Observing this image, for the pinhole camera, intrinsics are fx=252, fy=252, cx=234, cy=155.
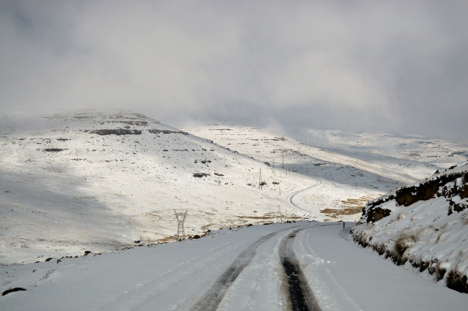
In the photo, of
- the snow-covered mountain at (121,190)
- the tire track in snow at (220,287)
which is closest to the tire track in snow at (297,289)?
the tire track in snow at (220,287)

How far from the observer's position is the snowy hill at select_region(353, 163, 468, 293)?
6.81 m

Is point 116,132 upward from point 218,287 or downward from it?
upward

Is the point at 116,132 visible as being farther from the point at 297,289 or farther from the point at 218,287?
the point at 297,289

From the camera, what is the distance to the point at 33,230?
33.2 metres

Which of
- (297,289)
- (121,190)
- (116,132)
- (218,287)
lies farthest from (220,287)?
(116,132)

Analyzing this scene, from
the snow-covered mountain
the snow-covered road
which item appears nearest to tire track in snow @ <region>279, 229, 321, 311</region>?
the snow-covered road

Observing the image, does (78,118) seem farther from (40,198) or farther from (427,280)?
(427,280)

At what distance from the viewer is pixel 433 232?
9.45 m

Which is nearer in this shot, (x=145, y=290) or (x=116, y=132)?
(x=145, y=290)

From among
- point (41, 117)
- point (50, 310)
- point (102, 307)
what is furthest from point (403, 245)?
point (41, 117)

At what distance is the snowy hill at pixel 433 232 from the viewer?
22.3 feet

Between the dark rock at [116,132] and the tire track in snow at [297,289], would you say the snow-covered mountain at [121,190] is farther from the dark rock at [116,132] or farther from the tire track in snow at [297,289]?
the tire track in snow at [297,289]

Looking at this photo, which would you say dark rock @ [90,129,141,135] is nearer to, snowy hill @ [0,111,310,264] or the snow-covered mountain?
snowy hill @ [0,111,310,264]

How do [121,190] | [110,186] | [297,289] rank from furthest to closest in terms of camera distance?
1. [110,186]
2. [121,190]
3. [297,289]
